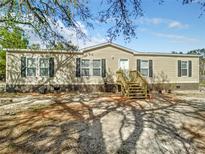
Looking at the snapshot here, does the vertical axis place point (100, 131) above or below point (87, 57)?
below

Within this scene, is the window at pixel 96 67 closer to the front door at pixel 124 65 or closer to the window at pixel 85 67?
the window at pixel 85 67

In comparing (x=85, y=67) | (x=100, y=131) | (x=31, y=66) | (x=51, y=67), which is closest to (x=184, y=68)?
(x=85, y=67)

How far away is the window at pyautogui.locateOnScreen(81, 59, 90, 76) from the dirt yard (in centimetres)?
795

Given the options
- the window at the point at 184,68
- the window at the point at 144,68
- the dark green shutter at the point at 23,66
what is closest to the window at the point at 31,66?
the dark green shutter at the point at 23,66

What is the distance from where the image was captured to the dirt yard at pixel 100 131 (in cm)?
550

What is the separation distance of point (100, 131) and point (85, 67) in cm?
1112

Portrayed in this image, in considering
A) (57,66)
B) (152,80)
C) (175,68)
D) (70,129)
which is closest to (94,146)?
(70,129)

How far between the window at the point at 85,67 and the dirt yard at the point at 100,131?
26.1 feet

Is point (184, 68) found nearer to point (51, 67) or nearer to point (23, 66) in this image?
point (51, 67)

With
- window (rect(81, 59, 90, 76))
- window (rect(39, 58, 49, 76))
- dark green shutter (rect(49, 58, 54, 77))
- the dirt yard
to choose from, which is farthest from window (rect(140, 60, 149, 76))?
the dirt yard

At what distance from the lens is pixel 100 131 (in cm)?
654

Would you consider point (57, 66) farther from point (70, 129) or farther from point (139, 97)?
point (70, 129)

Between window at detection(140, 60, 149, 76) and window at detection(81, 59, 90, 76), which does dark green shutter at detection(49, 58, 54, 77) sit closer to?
window at detection(81, 59, 90, 76)

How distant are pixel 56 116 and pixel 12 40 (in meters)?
12.3
